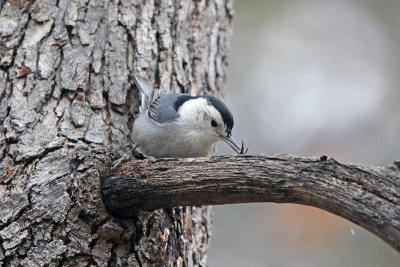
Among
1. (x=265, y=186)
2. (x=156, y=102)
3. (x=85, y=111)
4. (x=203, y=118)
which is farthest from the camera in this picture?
(x=203, y=118)

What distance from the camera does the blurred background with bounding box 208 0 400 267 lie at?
586cm

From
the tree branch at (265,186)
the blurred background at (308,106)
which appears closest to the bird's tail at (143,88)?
the tree branch at (265,186)

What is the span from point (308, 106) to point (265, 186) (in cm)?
466

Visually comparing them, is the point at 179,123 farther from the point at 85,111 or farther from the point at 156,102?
the point at 85,111

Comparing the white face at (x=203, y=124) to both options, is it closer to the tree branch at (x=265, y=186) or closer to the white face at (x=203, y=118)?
the white face at (x=203, y=118)

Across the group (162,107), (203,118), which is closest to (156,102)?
(162,107)

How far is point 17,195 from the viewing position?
8.40 feet

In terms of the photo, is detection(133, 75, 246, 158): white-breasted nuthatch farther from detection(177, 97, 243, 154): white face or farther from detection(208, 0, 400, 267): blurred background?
detection(208, 0, 400, 267): blurred background

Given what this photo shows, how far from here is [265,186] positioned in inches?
Answer: 84.3

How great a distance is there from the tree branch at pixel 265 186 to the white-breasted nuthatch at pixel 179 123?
703mm

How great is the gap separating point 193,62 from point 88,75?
748 millimetres

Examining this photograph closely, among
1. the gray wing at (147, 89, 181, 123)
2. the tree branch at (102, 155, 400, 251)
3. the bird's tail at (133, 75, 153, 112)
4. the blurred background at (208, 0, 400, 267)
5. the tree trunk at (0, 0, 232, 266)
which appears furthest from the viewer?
the blurred background at (208, 0, 400, 267)

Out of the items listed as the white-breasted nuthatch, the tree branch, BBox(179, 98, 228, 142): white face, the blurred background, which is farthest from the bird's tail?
the blurred background

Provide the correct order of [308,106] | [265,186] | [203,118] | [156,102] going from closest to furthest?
[265,186] → [156,102] → [203,118] → [308,106]
